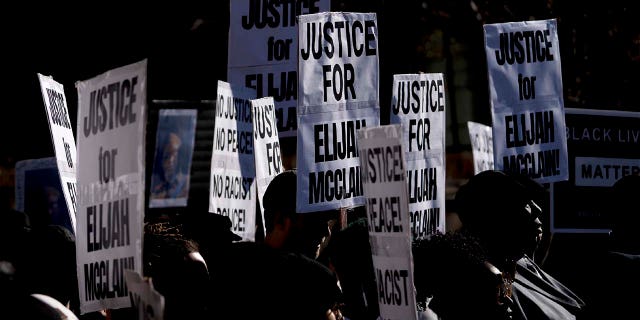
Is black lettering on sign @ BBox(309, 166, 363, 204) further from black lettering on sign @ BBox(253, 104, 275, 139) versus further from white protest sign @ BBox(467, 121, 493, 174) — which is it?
white protest sign @ BBox(467, 121, 493, 174)

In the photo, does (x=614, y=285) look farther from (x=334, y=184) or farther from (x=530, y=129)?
(x=530, y=129)

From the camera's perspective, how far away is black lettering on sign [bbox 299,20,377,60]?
7480mm

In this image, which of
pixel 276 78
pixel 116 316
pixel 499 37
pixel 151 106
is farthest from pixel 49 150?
pixel 116 316

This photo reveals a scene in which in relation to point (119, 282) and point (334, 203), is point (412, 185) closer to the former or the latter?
point (334, 203)

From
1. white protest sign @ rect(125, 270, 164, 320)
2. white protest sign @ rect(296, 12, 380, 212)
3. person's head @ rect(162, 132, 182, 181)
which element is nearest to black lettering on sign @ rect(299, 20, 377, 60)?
white protest sign @ rect(296, 12, 380, 212)

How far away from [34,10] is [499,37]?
28.4 ft

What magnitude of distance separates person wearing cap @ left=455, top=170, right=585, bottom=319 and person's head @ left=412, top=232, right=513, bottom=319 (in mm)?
530

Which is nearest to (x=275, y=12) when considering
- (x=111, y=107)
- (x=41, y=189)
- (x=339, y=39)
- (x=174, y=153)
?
(x=339, y=39)

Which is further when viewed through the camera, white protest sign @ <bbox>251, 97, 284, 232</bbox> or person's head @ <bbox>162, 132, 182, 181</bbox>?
person's head @ <bbox>162, 132, 182, 181</bbox>

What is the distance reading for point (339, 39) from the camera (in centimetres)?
761

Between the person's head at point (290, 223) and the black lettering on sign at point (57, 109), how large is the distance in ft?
5.18

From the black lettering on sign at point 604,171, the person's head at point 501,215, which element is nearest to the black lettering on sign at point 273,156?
the person's head at point 501,215

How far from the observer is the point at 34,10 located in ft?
53.2

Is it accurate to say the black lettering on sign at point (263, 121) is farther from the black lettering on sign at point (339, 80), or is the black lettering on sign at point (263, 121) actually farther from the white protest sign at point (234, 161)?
the black lettering on sign at point (339, 80)
